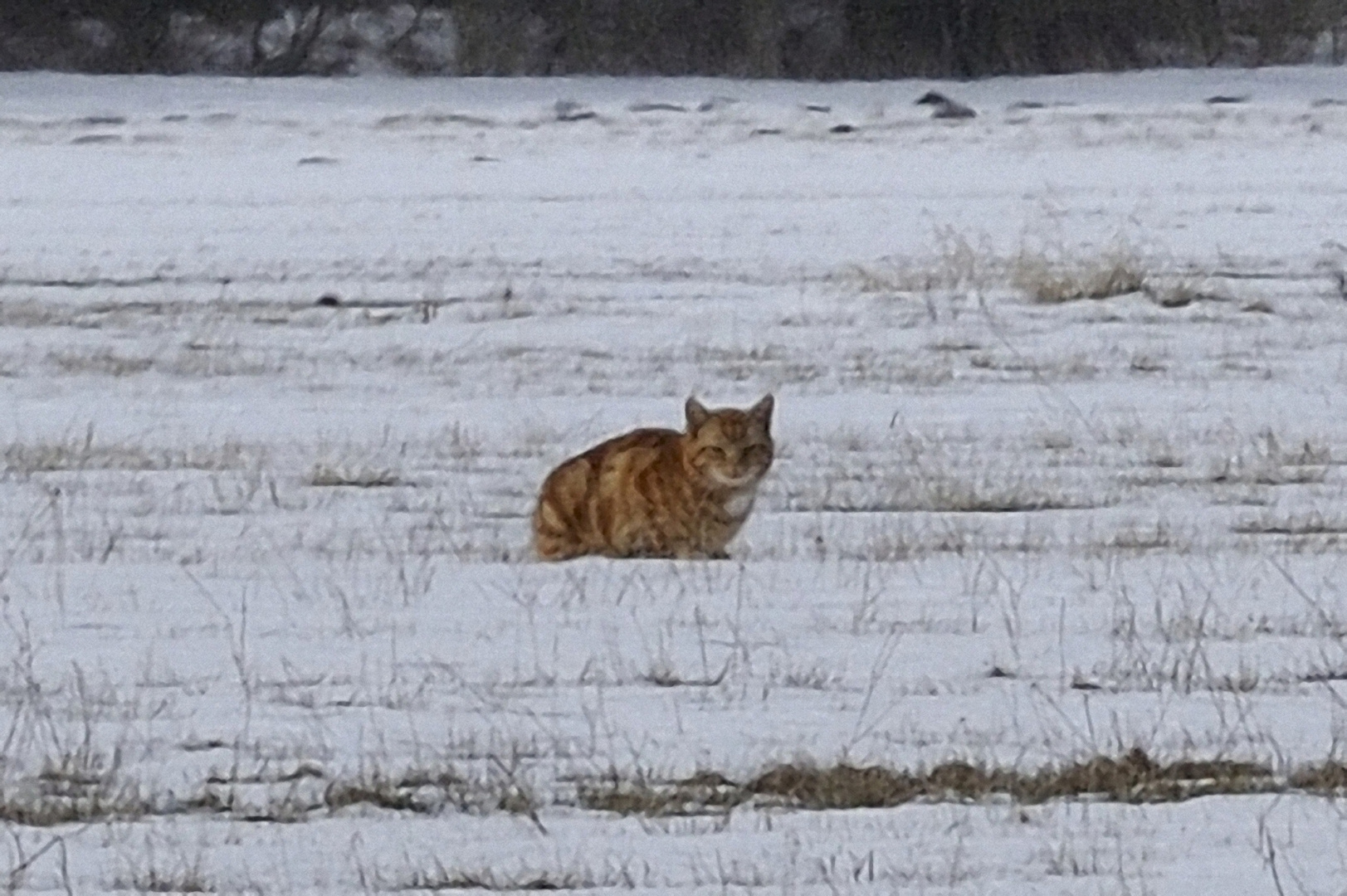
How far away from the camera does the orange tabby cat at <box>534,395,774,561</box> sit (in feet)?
23.1

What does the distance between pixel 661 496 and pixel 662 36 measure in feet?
75.6

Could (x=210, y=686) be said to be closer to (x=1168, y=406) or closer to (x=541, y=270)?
(x=1168, y=406)

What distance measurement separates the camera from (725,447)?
7.05 m

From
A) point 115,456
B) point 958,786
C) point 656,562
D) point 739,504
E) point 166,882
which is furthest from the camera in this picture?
point 115,456

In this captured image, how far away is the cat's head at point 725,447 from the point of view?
7.05 m

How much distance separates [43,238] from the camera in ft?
49.8

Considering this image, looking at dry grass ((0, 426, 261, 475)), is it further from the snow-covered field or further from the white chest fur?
the white chest fur

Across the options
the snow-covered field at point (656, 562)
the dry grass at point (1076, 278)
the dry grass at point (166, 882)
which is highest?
the dry grass at point (1076, 278)

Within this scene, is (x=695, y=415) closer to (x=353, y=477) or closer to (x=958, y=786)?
(x=353, y=477)

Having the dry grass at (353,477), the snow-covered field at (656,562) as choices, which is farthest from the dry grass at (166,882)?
the dry grass at (353,477)

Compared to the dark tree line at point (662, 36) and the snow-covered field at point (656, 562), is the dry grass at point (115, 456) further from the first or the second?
the dark tree line at point (662, 36)

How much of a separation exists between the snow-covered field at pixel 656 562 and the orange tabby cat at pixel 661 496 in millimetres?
149

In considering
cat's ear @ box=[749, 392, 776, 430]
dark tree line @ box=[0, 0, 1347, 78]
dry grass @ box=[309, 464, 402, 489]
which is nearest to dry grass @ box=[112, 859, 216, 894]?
cat's ear @ box=[749, 392, 776, 430]

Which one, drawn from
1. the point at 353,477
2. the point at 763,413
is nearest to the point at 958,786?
the point at 763,413
